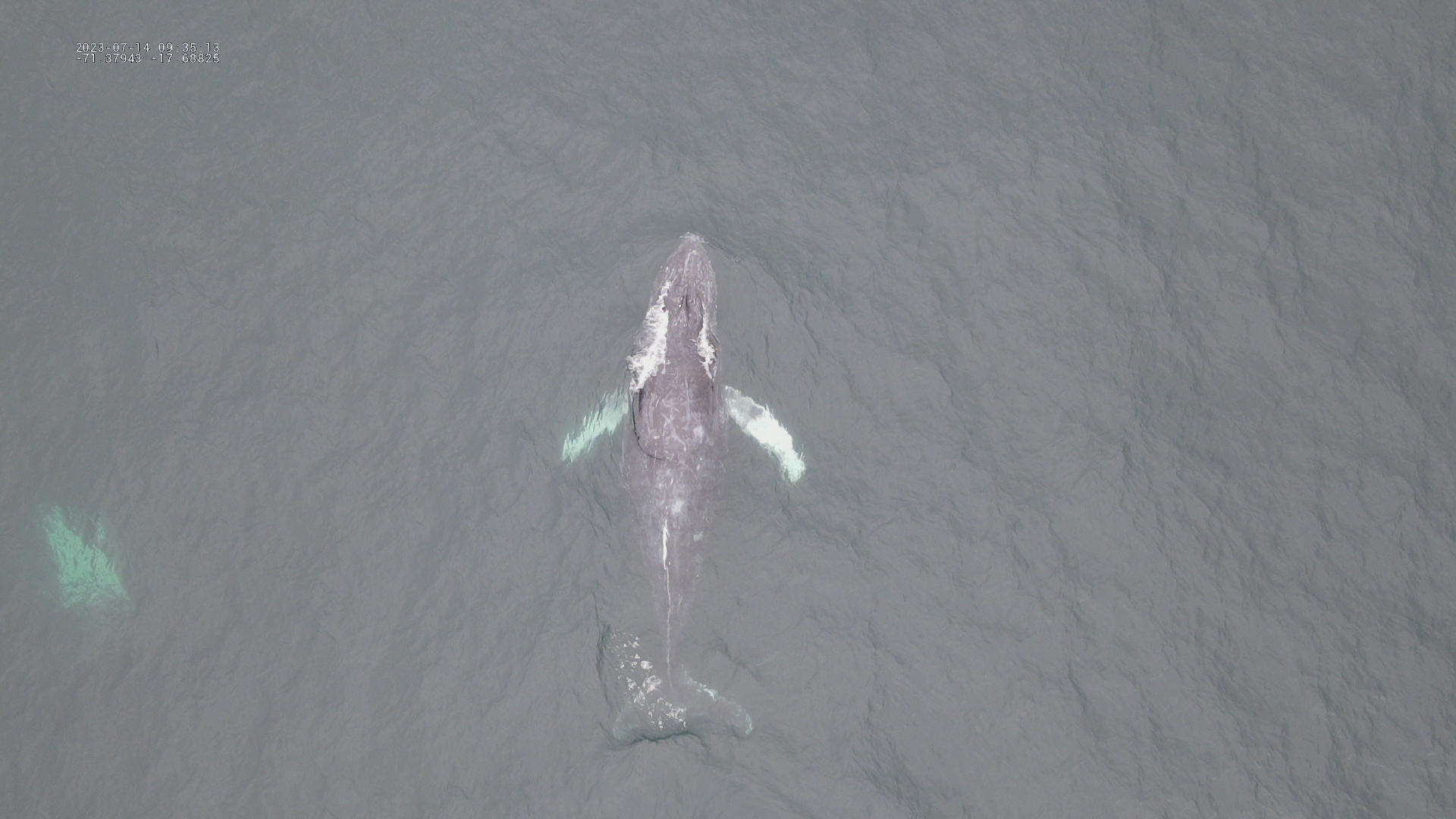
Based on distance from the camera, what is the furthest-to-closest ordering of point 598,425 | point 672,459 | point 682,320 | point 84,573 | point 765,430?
point 682,320 → point 598,425 → point 765,430 → point 672,459 → point 84,573

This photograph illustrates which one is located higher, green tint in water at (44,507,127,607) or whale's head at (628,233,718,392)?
whale's head at (628,233,718,392)

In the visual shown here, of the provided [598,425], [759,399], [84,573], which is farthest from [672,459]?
[84,573]

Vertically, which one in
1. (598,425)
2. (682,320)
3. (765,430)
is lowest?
(598,425)

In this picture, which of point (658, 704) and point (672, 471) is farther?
point (672, 471)

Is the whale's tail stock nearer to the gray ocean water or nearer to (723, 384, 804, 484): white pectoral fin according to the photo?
the gray ocean water

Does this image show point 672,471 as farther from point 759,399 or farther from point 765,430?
point 759,399

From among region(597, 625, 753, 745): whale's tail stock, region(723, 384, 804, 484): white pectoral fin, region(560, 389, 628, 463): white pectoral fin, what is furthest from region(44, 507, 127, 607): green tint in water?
region(723, 384, 804, 484): white pectoral fin
